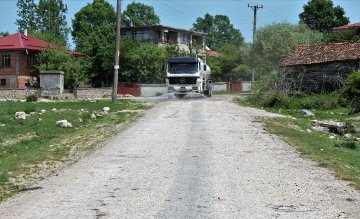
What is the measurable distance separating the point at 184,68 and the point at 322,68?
10.7m

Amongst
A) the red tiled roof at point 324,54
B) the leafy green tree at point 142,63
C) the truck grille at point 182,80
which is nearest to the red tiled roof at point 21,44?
the leafy green tree at point 142,63

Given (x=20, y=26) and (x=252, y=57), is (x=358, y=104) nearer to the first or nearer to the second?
(x=252, y=57)

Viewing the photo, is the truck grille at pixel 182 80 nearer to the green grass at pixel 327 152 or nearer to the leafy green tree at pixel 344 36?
the green grass at pixel 327 152

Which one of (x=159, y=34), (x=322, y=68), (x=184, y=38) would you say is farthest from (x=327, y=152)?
(x=184, y=38)

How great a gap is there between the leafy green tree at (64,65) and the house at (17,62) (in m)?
2.15

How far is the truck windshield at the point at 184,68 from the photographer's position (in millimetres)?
41094

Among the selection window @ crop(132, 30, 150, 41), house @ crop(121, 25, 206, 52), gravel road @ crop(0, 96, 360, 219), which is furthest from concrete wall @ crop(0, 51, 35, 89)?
gravel road @ crop(0, 96, 360, 219)

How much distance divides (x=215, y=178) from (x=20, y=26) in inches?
3437

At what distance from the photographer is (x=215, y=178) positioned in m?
10.1

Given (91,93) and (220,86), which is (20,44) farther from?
(220,86)

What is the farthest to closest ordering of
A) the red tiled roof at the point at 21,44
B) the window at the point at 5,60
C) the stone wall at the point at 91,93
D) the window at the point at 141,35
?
1. the window at the point at 141,35
2. the window at the point at 5,60
3. the red tiled roof at the point at 21,44
4. the stone wall at the point at 91,93

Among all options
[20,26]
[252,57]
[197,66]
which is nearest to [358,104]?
[197,66]

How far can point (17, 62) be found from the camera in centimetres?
5847

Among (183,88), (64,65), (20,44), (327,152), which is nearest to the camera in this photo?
(327,152)
